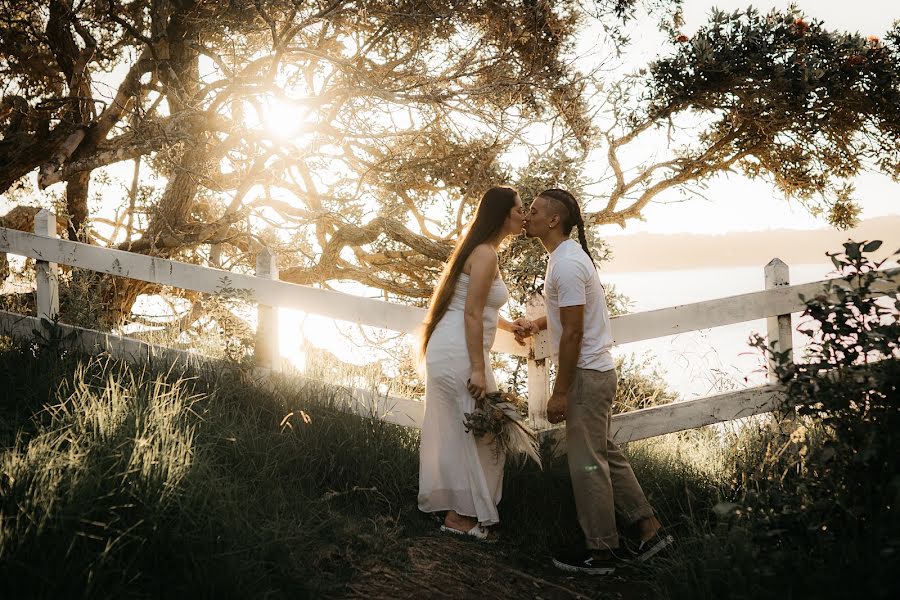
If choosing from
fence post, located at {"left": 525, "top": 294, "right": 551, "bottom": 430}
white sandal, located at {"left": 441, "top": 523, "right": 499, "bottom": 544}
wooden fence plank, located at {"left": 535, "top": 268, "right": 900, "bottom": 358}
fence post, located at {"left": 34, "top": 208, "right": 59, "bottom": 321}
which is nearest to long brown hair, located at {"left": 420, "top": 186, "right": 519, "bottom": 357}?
fence post, located at {"left": 525, "top": 294, "right": 551, "bottom": 430}

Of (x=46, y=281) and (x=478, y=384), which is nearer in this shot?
(x=478, y=384)

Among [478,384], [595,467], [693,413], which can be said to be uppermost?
[478,384]

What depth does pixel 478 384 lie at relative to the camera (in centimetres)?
456

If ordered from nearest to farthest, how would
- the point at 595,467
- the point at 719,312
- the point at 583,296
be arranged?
1. the point at 583,296
2. the point at 595,467
3. the point at 719,312

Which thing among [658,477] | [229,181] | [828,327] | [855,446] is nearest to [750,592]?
[855,446]

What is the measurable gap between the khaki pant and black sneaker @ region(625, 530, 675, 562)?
0.14m

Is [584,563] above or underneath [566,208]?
underneath

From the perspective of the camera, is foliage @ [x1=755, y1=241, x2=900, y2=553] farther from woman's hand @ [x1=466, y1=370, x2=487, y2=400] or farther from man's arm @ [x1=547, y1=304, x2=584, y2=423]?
woman's hand @ [x1=466, y1=370, x2=487, y2=400]

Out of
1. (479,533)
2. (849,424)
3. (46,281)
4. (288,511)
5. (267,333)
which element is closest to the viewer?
(849,424)

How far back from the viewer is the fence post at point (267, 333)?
5488mm

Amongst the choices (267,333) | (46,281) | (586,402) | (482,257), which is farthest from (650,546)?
(46,281)

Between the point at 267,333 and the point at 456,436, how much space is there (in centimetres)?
182

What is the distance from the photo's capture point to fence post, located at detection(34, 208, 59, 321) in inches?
272

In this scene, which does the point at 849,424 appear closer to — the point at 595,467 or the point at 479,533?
the point at 595,467
